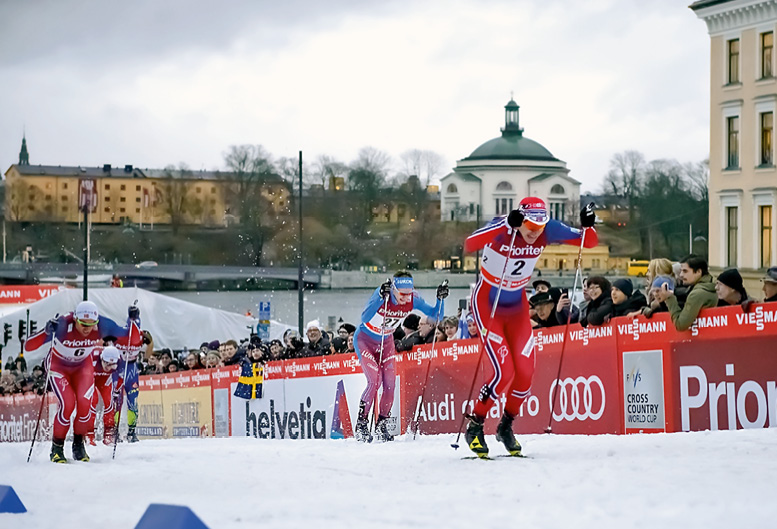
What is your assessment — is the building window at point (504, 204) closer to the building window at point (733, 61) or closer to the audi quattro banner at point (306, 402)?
the building window at point (733, 61)

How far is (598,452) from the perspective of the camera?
9.77m

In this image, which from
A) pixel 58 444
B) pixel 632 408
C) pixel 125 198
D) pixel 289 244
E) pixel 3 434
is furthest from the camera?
pixel 125 198

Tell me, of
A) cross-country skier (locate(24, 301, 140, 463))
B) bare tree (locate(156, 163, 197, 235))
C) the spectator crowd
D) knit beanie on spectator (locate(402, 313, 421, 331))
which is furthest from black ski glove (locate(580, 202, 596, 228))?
bare tree (locate(156, 163, 197, 235))

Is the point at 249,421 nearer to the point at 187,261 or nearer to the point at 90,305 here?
the point at 90,305

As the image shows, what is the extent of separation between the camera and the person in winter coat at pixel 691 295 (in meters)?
11.0

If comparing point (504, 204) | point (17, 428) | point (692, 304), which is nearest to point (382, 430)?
point (692, 304)

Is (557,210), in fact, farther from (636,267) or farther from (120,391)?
(120,391)

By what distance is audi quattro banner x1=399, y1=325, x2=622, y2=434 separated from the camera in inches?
477

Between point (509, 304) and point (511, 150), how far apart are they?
159400mm

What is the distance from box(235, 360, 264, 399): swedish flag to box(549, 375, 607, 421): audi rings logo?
7.99 metres

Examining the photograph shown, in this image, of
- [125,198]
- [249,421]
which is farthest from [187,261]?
[249,421]

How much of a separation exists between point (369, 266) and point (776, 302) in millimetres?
82041

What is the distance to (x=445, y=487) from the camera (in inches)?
331

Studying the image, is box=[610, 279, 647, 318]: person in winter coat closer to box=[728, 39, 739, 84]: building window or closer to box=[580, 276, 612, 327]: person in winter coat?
box=[580, 276, 612, 327]: person in winter coat
